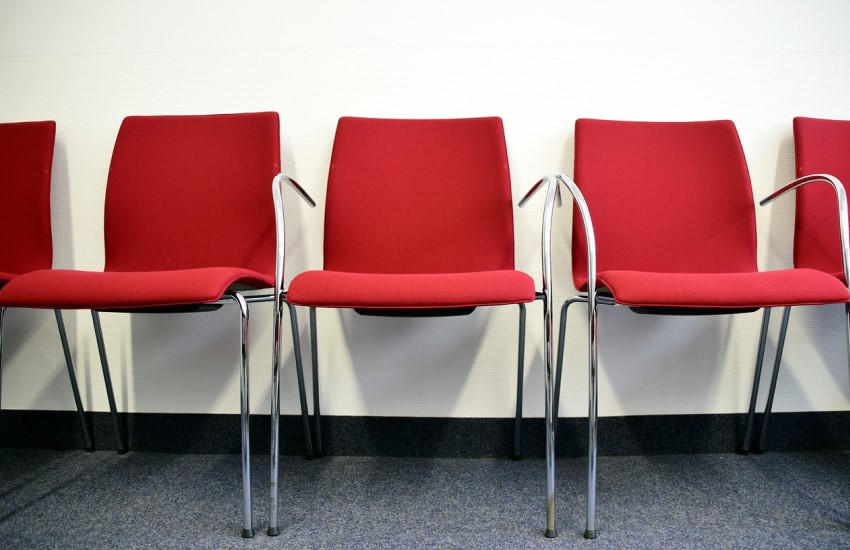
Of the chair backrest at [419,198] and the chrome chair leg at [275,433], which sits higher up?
the chair backrest at [419,198]

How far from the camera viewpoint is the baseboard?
1.34 meters

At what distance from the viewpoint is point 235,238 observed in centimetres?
123

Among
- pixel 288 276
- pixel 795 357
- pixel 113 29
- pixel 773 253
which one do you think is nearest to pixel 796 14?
pixel 773 253

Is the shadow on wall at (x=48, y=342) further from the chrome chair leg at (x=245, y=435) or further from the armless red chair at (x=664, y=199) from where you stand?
the armless red chair at (x=664, y=199)

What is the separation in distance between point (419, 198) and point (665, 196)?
597mm

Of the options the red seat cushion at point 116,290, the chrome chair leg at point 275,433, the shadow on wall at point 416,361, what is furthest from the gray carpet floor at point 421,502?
the red seat cushion at point 116,290

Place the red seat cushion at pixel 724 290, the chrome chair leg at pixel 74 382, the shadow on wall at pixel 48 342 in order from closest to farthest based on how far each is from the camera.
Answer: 1. the red seat cushion at pixel 724 290
2. the chrome chair leg at pixel 74 382
3. the shadow on wall at pixel 48 342

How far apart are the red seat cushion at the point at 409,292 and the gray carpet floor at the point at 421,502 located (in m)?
0.42

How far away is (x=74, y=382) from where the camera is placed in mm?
1331

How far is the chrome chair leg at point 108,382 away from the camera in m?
1.30

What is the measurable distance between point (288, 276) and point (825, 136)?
56.1 inches

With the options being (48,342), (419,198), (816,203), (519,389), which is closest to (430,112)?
(419,198)

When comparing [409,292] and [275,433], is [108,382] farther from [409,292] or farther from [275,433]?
[409,292]

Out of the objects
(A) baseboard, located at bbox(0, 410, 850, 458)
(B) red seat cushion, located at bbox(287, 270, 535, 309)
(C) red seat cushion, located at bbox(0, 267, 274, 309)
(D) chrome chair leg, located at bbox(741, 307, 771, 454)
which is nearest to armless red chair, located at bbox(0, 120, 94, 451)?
(A) baseboard, located at bbox(0, 410, 850, 458)
